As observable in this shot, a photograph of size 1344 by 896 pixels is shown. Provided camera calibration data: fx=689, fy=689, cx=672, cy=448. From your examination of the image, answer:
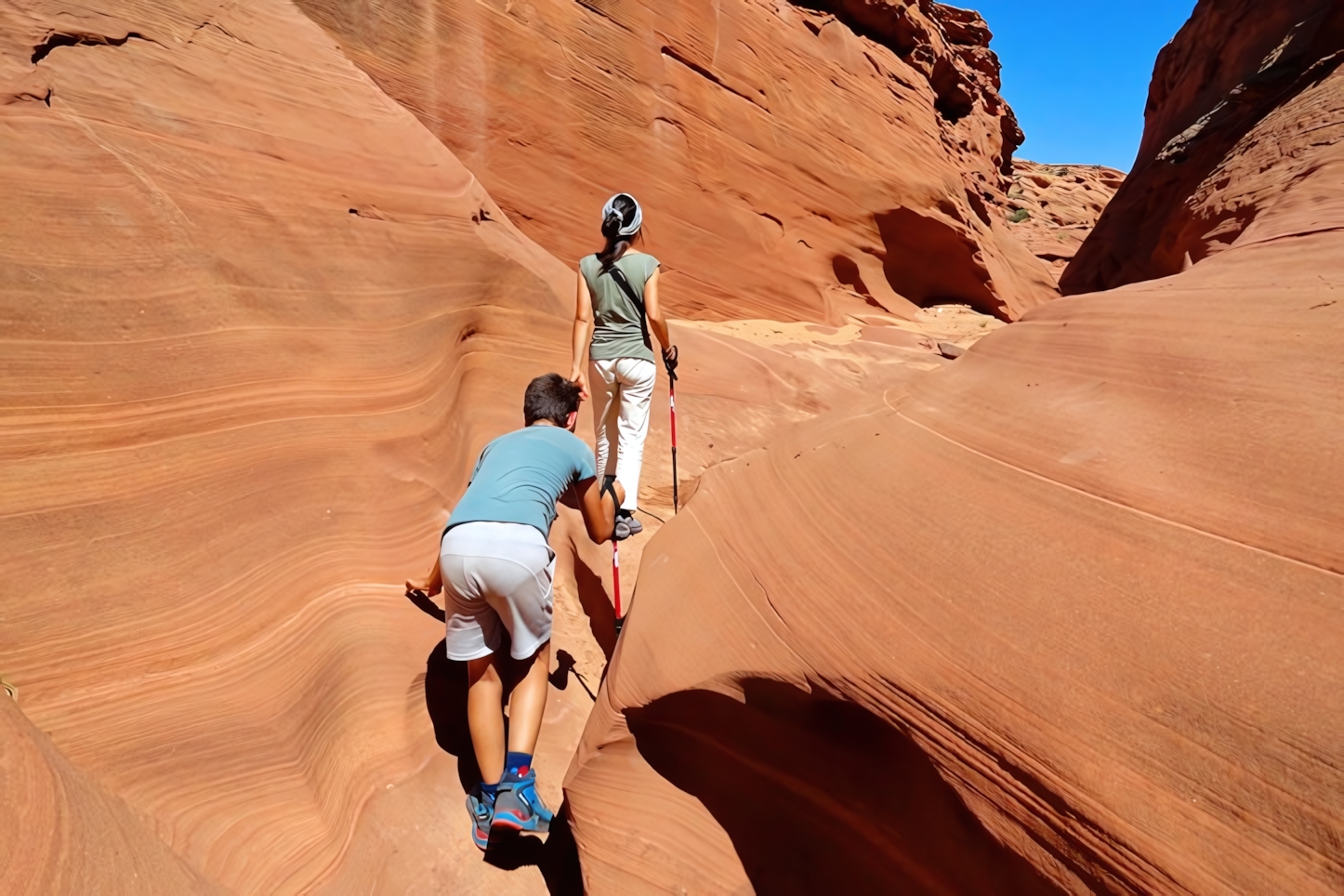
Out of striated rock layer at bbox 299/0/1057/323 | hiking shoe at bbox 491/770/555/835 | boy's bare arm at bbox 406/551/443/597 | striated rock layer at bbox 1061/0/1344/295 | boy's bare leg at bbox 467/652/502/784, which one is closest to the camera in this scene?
hiking shoe at bbox 491/770/555/835

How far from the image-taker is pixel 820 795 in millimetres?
2035

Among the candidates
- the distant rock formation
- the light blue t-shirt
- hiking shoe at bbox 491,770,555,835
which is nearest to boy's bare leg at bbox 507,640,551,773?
hiking shoe at bbox 491,770,555,835

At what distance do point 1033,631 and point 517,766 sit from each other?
5.53 feet

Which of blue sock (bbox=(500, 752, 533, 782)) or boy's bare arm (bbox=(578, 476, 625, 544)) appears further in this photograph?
boy's bare arm (bbox=(578, 476, 625, 544))

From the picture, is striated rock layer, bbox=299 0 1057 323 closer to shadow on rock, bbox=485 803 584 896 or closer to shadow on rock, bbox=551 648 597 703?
shadow on rock, bbox=551 648 597 703

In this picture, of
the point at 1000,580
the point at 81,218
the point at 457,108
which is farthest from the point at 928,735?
the point at 457,108

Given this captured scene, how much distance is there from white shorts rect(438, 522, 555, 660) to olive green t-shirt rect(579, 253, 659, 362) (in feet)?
5.36

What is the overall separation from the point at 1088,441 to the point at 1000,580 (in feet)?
1.70

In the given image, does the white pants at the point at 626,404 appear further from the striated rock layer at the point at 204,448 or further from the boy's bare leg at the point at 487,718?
the boy's bare leg at the point at 487,718

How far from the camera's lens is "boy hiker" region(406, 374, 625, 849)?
232 centimetres

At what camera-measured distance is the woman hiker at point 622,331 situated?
3.78m

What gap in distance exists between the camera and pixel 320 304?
3.18 m

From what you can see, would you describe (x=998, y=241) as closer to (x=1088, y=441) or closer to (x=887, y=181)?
(x=887, y=181)

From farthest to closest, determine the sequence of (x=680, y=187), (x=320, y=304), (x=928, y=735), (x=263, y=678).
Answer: (x=680, y=187) → (x=320, y=304) → (x=263, y=678) → (x=928, y=735)
